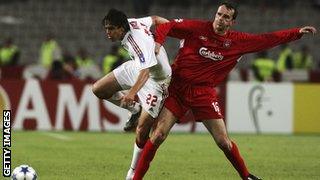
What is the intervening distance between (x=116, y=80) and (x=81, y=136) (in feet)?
21.9

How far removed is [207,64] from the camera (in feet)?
31.1

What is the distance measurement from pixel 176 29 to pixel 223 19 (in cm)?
51

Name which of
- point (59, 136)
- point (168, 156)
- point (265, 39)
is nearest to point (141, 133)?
point (265, 39)

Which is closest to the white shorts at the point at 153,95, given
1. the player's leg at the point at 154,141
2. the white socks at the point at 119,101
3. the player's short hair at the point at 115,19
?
the player's leg at the point at 154,141

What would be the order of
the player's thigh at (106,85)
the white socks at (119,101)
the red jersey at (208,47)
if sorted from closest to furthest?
1. the red jersey at (208,47)
2. the player's thigh at (106,85)
3. the white socks at (119,101)

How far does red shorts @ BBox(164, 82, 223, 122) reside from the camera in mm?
9336

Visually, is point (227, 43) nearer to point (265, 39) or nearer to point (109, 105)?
point (265, 39)

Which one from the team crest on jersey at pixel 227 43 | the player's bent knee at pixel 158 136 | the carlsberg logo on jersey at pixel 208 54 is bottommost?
the player's bent knee at pixel 158 136

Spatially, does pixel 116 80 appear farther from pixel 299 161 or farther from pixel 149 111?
pixel 299 161

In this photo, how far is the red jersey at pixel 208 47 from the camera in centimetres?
941

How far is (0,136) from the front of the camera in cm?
1523

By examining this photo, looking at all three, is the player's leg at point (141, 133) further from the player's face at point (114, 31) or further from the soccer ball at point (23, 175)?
the soccer ball at point (23, 175)

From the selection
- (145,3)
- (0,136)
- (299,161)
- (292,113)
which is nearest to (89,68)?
(145,3)

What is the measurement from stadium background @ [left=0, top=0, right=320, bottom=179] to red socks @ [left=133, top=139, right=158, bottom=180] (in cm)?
112
